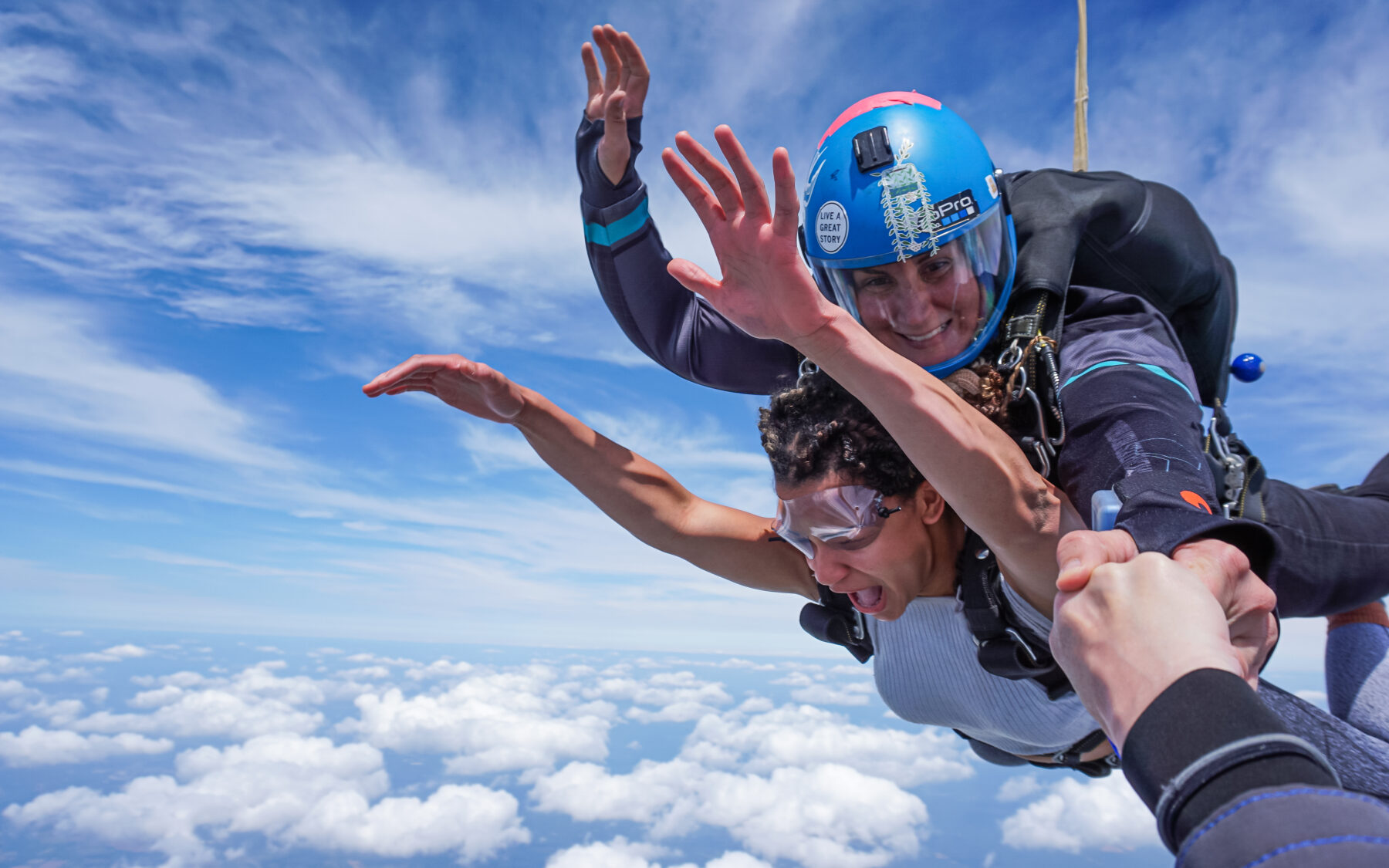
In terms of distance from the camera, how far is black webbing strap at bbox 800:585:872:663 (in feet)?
10.4

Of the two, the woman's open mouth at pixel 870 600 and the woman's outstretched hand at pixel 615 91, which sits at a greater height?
the woman's outstretched hand at pixel 615 91

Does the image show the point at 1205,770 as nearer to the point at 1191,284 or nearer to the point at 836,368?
the point at 836,368

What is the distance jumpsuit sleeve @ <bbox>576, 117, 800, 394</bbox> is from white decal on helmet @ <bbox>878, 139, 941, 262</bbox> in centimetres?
107

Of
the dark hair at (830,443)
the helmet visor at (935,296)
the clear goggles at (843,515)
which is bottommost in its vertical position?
the clear goggles at (843,515)

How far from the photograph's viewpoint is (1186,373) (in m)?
2.35

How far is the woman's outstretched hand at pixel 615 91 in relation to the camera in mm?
3285

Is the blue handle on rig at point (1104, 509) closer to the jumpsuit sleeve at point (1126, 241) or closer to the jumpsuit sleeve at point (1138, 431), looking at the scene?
the jumpsuit sleeve at point (1138, 431)

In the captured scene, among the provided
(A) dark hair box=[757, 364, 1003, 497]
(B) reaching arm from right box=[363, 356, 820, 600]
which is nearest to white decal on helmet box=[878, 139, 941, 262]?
(A) dark hair box=[757, 364, 1003, 497]

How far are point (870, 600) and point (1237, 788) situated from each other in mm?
2014

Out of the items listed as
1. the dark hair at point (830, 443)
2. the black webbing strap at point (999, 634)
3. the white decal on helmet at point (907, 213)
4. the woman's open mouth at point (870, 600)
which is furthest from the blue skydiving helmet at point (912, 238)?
the woman's open mouth at point (870, 600)

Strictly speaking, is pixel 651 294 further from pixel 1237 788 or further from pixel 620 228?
pixel 1237 788

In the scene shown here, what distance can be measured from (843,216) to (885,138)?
32cm

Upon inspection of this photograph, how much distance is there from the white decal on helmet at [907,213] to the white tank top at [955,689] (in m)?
1.21

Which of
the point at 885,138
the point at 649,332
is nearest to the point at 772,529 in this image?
the point at 649,332
